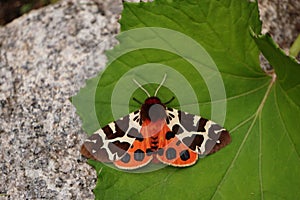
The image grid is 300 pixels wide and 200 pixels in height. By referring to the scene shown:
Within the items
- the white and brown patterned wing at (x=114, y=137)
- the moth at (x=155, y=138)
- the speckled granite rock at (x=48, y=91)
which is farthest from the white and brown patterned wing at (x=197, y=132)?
the speckled granite rock at (x=48, y=91)

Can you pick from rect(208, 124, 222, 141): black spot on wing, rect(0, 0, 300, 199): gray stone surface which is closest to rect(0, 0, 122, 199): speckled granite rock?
rect(0, 0, 300, 199): gray stone surface

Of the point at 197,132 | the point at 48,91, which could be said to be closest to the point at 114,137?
the point at 197,132

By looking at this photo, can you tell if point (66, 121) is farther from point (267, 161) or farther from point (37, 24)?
point (267, 161)

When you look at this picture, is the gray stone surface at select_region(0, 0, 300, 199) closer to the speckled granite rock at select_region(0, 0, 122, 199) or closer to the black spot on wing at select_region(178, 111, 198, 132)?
the speckled granite rock at select_region(0, 0, 122, 199)

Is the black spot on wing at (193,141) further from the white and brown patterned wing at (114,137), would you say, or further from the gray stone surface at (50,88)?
the gray stone surface at (50,88)

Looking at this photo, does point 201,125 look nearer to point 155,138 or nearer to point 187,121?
point 187,121

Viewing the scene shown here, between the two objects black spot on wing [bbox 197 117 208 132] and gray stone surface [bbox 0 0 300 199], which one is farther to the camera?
gray stone surface [bbox 0 0 300 199]
